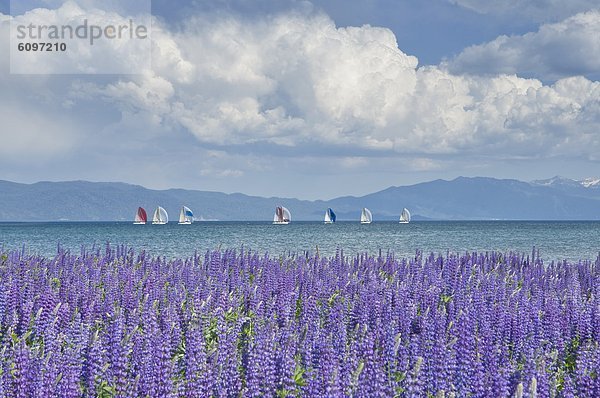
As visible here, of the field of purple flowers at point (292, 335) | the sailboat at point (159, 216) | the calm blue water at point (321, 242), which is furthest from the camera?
the sailboat at point (159, 216)

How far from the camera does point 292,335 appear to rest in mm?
9727

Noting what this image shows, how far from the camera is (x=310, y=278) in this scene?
62.8 ft

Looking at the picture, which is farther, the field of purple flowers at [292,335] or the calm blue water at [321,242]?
the calm blue water at [321,242]

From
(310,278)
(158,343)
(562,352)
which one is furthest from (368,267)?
(158,343)

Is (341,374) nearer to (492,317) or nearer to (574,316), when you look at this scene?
(492,317)

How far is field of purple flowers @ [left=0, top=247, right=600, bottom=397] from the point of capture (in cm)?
832

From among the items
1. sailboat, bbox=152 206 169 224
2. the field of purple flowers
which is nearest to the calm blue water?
the field of purple flowers

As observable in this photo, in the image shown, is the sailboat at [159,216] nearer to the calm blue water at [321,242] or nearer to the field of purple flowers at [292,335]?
the calm blue water at [321,242]

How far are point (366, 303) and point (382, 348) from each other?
4.32 meters

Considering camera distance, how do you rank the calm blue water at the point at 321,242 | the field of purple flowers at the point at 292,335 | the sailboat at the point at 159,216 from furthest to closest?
the sailboat at the point at 159,216
the calm blue water at the point at 321,242
the field of purple flowers at the point at 292,335

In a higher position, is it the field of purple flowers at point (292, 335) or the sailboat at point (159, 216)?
the sailboat at point (159, 216)

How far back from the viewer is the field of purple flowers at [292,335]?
27.3ft

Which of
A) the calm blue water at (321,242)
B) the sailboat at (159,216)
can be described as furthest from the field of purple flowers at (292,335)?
the sailboat at (159,216)

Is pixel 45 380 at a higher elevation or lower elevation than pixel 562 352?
higher
